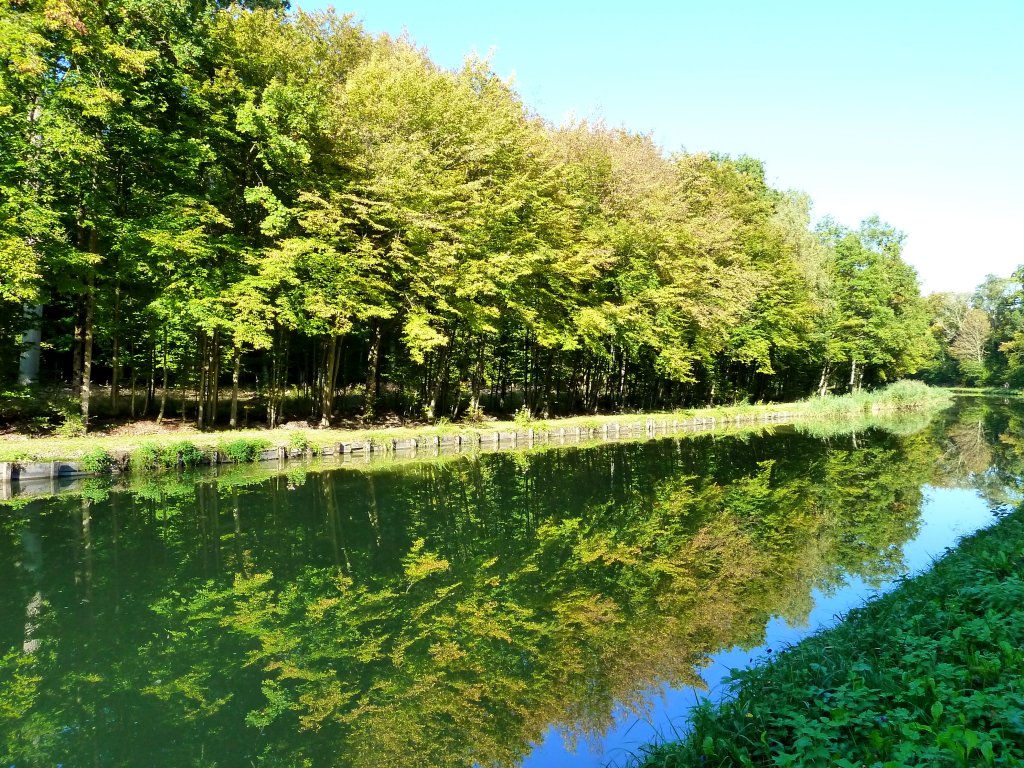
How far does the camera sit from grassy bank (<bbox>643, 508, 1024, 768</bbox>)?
10.9 ft

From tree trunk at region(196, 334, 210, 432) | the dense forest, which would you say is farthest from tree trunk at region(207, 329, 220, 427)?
tree trunk at region(196, 334, 210, 432)

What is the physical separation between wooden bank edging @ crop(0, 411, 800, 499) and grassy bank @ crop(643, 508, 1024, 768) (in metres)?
15.5

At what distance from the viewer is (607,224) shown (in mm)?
29844

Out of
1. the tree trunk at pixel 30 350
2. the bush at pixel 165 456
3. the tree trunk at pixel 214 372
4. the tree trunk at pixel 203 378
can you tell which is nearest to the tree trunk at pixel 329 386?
the tree trunk at pixel 214 372

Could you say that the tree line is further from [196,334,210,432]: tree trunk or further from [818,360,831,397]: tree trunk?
[196,334,210,432]: tree trunk

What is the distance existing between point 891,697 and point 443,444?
18911 mm

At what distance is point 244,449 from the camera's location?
58.4ft

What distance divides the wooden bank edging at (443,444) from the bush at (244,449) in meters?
0.16

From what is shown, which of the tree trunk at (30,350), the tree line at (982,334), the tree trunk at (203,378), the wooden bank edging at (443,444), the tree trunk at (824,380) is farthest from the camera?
the tree line at (982,334)

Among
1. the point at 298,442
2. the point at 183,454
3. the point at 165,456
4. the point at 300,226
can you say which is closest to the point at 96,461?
the point at 165,456

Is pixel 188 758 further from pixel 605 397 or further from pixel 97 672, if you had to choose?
pixel 605 397

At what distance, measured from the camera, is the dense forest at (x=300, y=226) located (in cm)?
1734

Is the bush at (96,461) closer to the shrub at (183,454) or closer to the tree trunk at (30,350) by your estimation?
the shrub at (183,454)

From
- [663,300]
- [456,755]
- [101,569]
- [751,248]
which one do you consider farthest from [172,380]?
[751,248]
